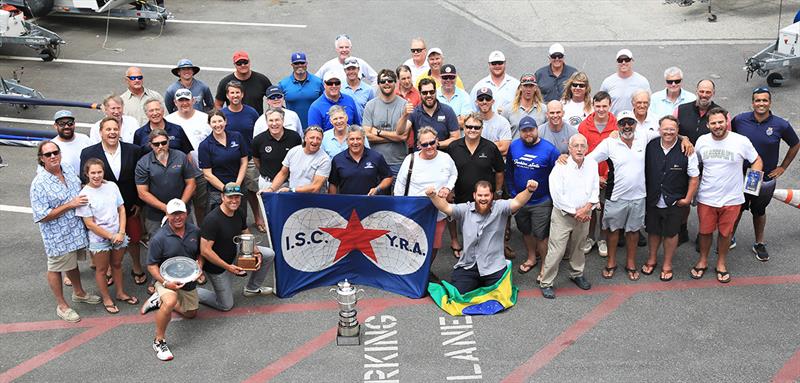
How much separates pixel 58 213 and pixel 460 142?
4.15 meters

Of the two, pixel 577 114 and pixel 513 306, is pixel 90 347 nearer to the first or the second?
pixel 513 306

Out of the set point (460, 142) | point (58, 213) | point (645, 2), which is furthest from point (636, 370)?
point (645, 2)

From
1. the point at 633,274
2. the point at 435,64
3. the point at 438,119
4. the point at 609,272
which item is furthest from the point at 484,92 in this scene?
the point at 633,274

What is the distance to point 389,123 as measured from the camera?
10.5 meters

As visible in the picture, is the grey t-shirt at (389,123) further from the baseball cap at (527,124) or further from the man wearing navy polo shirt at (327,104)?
the baseball cap at (527,124)

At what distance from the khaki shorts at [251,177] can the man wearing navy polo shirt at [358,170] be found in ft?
4.11

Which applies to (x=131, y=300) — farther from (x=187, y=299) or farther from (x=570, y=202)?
(x=570, y=202)

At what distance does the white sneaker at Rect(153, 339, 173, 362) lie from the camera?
8570 mm

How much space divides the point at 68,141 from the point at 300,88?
3079 millimetres

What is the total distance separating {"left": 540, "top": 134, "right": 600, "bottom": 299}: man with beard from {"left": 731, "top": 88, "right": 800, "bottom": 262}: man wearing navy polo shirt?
189 centimetres

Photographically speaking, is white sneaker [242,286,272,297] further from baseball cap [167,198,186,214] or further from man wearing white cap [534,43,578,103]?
man wearing white cap [534,43,578,103]

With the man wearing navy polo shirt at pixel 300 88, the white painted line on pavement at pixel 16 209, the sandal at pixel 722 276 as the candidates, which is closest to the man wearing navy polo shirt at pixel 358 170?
the man wearing navy polo shirt at pixel 300 88

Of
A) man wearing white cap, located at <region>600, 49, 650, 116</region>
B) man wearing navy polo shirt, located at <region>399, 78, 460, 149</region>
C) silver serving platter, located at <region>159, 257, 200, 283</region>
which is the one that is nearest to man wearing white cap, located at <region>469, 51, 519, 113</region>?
man wearing navy polo shirt, located at <region>399, 78, 460, 149</region>

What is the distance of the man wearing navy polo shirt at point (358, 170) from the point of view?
9.66 meters
